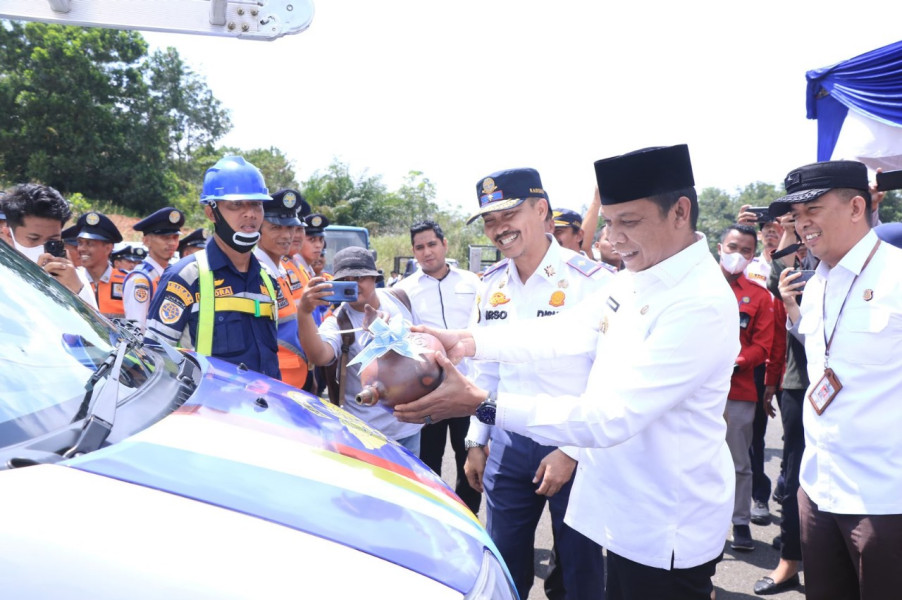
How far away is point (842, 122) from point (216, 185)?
4.27m

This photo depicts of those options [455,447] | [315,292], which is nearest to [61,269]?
[315,292]

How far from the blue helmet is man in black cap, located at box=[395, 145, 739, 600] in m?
1.69

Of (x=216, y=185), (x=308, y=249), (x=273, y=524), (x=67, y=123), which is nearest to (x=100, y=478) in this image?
(x=273, y=524)

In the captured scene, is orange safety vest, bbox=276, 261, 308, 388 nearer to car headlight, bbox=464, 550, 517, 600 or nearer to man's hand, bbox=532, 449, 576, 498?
man's hand, bbox=532, 449, 576, 498

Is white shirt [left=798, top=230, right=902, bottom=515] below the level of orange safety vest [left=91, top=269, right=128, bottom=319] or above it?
above

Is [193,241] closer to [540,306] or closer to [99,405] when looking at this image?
[540,306]

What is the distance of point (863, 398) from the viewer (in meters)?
2.44

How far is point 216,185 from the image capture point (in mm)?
3115

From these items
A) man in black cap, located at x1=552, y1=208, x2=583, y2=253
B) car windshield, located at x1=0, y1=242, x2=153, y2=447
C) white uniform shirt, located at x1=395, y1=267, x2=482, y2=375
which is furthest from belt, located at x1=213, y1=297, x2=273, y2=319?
man in black cap, located at x1=552, y1=208, x2=583, y2=253

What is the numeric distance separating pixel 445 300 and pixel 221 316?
2502mm

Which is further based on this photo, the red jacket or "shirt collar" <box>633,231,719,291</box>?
the red jacket

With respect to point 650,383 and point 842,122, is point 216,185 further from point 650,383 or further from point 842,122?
point 842,122

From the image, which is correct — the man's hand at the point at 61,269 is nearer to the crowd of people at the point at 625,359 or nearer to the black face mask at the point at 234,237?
the crowd of people at the point at 625,359

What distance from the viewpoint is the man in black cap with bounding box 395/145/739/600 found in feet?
6.29
